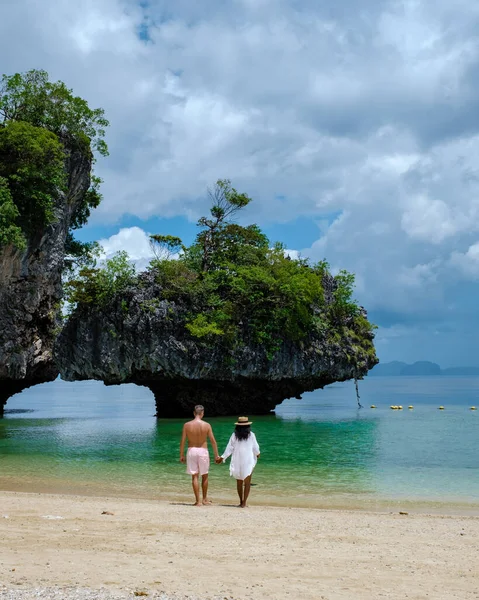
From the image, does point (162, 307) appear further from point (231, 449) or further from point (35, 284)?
point (231, 449)

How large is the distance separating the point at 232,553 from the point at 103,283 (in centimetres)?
2816

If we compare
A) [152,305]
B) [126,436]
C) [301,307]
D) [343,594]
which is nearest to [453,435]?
[301,307]

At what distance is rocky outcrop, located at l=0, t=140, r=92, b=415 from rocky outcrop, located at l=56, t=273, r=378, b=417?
203 centimetres

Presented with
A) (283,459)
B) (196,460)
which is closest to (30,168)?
(283,459)

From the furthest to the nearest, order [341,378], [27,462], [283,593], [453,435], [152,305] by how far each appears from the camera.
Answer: [341,378] → [152,305] → [453,435] → [27,462] → [283,593]

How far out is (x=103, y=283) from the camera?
34.0 m

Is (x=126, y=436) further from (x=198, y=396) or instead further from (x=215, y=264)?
(x=215, y=264)

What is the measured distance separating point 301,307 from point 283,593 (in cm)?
3053

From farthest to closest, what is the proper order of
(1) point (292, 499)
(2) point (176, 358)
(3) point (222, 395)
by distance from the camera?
(3) point (222, 395)
(2) point (176, 358)
(1) point (292, 499)

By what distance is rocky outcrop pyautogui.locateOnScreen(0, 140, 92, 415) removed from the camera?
1235 inches

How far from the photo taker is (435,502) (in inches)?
491

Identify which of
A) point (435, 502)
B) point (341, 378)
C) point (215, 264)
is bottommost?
point (435, 502)

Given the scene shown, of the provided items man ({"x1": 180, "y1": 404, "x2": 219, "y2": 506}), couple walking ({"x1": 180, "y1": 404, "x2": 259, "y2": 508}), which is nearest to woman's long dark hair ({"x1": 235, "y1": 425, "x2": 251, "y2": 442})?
couple walking ({"x1": 180, "y1": 404, "x2": 259, "y2": 508})

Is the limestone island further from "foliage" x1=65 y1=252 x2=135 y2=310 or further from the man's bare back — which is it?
the man's bare back
